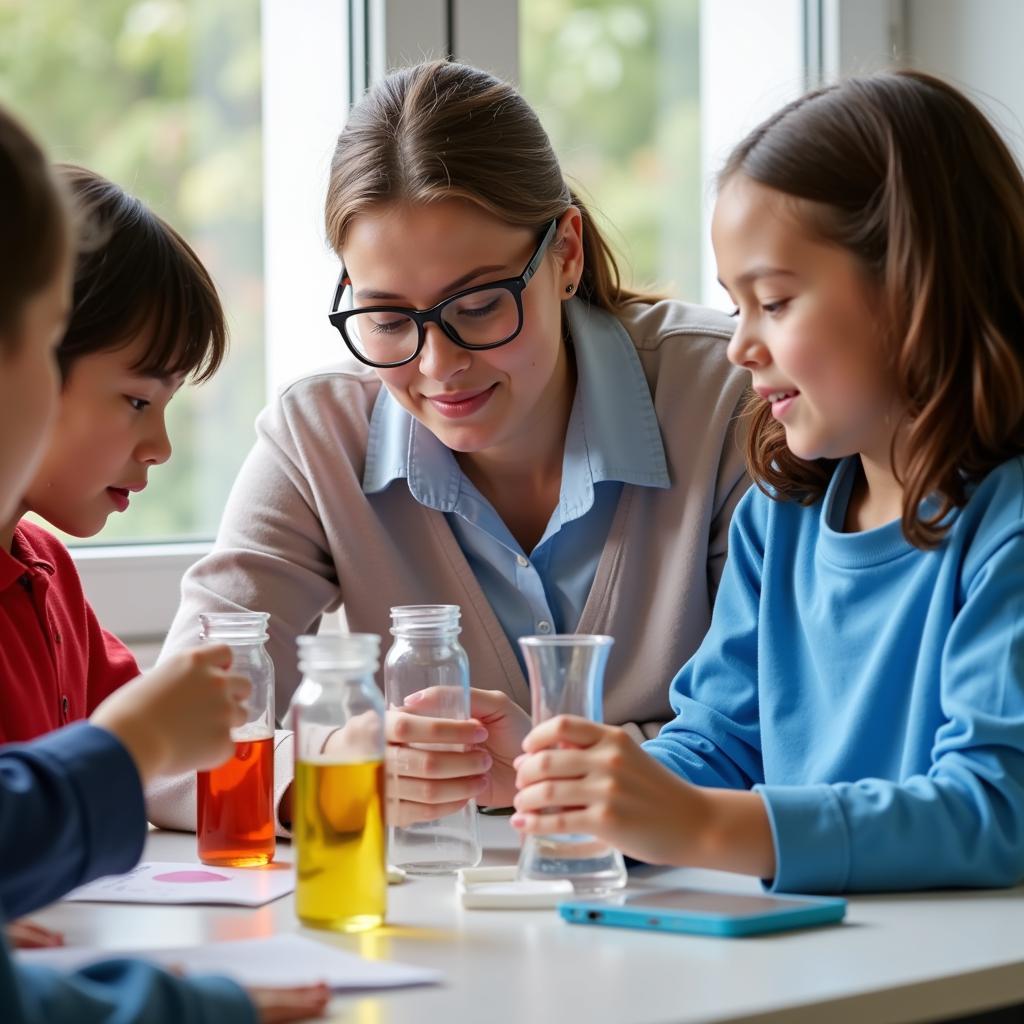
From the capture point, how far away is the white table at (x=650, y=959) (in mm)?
854

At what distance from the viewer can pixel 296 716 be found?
1027mm

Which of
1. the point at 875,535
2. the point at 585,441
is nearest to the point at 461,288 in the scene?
the point at 585,441

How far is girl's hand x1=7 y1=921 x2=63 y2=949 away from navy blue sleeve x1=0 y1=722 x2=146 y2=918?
9cm

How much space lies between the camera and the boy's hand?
0.94m

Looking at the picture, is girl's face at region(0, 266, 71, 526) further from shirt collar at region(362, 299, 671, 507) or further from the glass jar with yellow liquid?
shirt collar at region(362, 299, 671, 507)

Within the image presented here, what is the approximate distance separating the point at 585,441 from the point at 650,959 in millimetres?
896

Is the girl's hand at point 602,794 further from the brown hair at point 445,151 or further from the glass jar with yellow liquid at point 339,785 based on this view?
the brown hair at point 445,151

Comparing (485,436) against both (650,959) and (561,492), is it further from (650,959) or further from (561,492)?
(650,959)

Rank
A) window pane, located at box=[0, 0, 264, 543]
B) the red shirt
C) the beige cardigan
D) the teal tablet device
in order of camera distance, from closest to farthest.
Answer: the teal tablet device
the red shirt
the beige cardigan
window pane, located at box=[0, 0, 264, 543]

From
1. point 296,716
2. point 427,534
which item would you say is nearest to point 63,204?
point 296,716

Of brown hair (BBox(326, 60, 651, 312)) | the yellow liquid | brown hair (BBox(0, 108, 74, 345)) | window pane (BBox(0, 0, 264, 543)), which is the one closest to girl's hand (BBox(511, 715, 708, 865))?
the yellow liquid

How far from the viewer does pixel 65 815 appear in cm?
88

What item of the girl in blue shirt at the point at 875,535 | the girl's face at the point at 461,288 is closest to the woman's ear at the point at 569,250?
the girl's face at the point at 461,288

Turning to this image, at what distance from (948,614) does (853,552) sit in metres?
0.12
